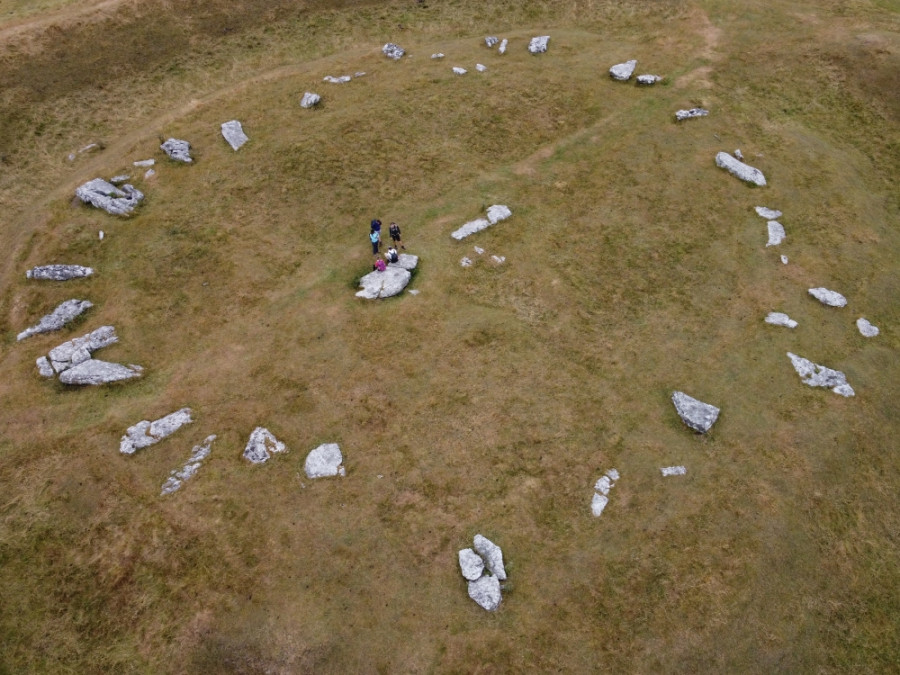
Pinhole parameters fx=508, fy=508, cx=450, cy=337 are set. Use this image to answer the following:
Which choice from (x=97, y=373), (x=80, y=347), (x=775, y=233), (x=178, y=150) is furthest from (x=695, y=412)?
(x=178, y=150)

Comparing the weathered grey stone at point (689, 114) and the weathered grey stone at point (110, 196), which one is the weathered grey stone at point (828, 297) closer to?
the weathered grey stone at point (689, 114)

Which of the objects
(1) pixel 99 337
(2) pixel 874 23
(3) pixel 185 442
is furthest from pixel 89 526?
(2) pixel 874 23

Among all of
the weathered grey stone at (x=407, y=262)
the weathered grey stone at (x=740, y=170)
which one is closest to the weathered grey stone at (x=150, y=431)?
the weathered grey stone at (x=407, y=262)

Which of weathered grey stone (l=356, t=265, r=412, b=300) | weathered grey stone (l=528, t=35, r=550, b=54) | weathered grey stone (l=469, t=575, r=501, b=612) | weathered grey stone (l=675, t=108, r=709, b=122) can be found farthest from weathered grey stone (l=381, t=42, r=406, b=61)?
weathered grey stone (l=469, t=575, r=501, b=612)

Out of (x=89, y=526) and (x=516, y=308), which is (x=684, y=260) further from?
(x=89, y=526)

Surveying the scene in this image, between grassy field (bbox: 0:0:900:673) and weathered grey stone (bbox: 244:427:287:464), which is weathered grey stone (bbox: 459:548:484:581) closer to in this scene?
grassy field (bbox: 0:0:900:673)

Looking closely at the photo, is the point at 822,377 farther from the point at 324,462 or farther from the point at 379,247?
the point at 379,247

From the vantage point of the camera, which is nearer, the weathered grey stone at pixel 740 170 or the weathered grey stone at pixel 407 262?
the weathered grey stone at pixel 407 262
